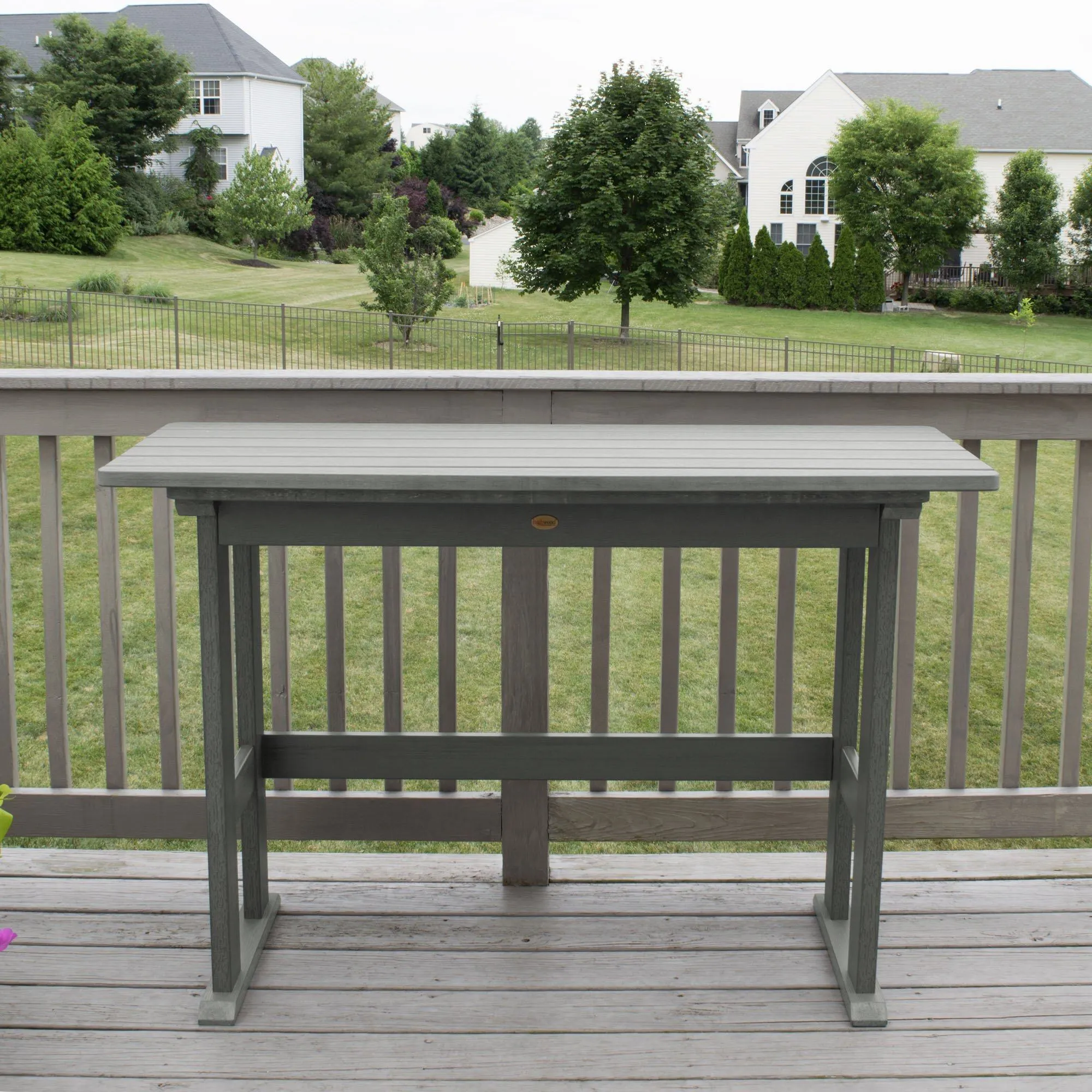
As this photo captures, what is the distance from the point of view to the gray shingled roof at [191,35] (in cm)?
4612

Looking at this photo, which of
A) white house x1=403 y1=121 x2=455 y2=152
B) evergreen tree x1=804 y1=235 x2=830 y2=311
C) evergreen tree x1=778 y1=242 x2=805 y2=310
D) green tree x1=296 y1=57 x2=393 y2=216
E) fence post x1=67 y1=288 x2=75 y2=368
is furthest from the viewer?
white house x1=403 y1=121 x2=455 y2=152

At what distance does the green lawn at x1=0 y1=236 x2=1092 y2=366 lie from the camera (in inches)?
1136

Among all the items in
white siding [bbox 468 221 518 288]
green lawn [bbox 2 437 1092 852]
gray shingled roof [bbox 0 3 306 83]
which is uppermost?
gray shingled roof [bbox 0 3 306 83]

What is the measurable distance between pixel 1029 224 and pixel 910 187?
13.2ft

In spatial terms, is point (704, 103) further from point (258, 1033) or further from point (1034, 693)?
point (258, 1033)

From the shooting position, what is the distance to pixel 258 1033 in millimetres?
1881

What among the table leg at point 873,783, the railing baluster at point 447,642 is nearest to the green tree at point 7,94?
the railing baluster at point 447,642

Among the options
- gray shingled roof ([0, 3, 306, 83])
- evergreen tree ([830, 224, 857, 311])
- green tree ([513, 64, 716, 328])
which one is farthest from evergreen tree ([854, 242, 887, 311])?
gray shingled roof ([0, 3, 306, 83])

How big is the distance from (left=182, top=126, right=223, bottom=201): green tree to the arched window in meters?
22.2

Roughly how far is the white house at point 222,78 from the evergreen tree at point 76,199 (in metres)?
10.1

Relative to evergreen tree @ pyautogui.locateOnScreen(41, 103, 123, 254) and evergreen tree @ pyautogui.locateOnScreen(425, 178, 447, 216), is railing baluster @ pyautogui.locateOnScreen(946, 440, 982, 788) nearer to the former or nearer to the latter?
evergreen tree @ pyautogui.locateOnScreen(41, 103, 123, 254)

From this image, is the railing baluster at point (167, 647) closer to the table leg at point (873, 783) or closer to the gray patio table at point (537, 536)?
the gray patio table at point (537, 536)

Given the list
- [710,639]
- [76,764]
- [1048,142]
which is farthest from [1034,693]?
[1048,142]

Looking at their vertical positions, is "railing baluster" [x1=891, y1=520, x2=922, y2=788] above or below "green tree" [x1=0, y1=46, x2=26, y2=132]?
below
